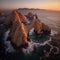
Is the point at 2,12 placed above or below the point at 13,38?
above

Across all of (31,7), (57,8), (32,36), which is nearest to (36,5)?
(31,7)

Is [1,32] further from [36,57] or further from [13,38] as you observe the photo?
[36,57]

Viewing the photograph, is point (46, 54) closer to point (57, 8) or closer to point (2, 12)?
point (57, 8)

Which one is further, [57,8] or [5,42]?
[57,8]

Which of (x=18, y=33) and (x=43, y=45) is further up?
(x=18, y=33)

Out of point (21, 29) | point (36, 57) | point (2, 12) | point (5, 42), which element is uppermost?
point (2, 12)

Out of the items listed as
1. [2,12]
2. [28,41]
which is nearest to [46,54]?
[28,41]
